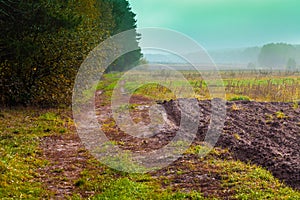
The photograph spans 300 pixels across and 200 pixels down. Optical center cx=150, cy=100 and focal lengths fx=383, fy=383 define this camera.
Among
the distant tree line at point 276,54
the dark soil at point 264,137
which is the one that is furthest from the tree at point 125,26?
the distant tree line at point 276,54

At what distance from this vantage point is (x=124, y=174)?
30.2 feet

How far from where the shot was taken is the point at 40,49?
59.3 ft

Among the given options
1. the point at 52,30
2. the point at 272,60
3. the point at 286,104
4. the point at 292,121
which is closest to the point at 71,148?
the point at 52,30

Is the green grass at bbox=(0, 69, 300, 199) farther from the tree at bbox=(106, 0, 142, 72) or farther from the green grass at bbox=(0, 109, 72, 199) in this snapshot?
the tree at bbox=(106, 0, 142, 72)

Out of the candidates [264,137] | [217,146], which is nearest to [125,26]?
[264,137]

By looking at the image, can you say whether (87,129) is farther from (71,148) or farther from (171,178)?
(171,178)

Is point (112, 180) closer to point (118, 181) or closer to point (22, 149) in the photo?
point (118, 181)

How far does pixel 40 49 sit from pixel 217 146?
10560 mm

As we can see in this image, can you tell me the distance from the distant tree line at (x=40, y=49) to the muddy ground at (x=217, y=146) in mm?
3508

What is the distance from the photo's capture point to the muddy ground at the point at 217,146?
8.51 meters

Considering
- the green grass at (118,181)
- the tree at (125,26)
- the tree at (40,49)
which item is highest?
the tree at (125,26)

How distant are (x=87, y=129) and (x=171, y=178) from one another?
272 inches

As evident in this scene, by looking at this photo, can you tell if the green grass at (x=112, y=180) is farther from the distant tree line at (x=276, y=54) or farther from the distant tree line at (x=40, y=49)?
the distant tree line at (x=276, y=54)

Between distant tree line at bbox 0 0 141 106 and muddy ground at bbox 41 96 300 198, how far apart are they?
3508 millimetres
